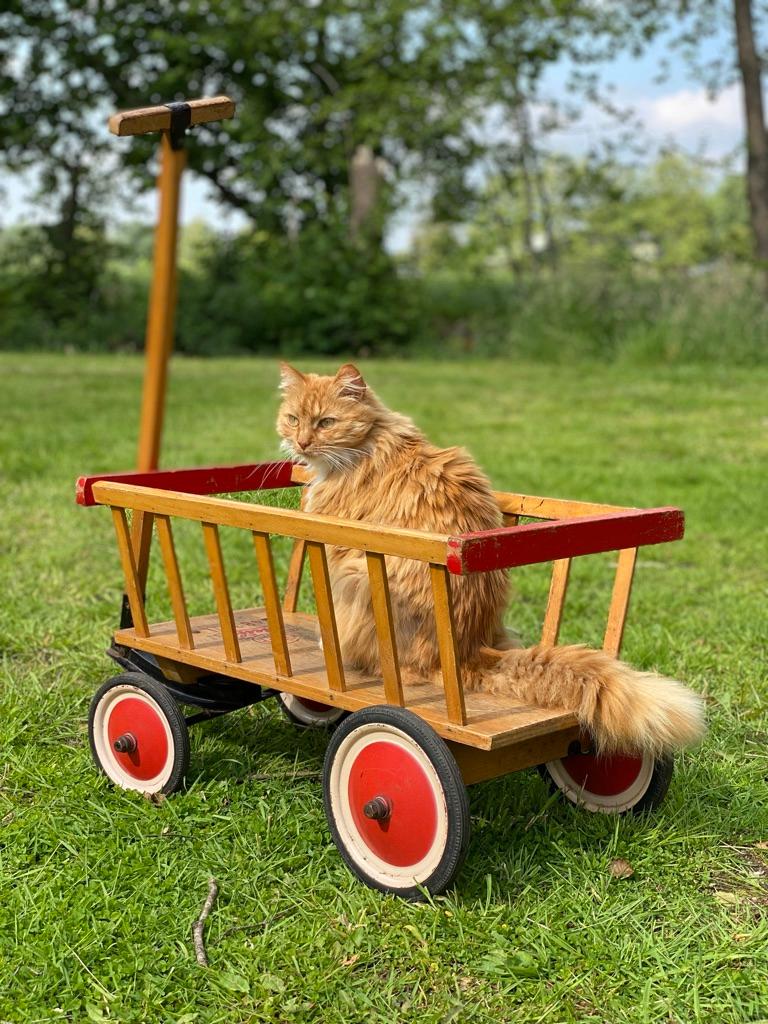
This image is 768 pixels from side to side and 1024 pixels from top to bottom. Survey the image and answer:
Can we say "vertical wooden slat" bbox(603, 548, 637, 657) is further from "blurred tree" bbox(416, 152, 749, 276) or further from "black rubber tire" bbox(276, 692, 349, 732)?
"blurred tree" bbox(416, 152, 749, 276)

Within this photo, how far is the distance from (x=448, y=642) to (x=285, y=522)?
463 millimetres

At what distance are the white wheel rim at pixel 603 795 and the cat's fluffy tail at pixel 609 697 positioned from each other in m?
0.12

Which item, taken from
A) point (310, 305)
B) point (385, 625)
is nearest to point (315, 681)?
point (385, 625)

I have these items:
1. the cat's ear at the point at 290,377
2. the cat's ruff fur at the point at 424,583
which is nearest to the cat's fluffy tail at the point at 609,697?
the cat's ruff fur at the point at 424,583

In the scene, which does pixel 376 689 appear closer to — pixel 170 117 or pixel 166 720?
pixel 166 720

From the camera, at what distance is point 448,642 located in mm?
2191

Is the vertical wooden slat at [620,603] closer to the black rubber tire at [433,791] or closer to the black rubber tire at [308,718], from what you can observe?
the black rubber tire at [433,791]

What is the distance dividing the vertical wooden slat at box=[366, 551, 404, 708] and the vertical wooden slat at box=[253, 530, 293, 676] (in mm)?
317

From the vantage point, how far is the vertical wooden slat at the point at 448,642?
2162 millimetres

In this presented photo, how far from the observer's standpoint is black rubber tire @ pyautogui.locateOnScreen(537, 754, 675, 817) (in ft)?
8.19

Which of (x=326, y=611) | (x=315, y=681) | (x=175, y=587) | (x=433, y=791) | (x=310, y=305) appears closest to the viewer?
(x=433, y=791)

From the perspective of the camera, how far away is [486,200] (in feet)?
69.4

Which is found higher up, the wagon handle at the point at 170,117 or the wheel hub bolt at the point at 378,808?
the wagon handle at the point at 170,117

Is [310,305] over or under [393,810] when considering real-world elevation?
over
